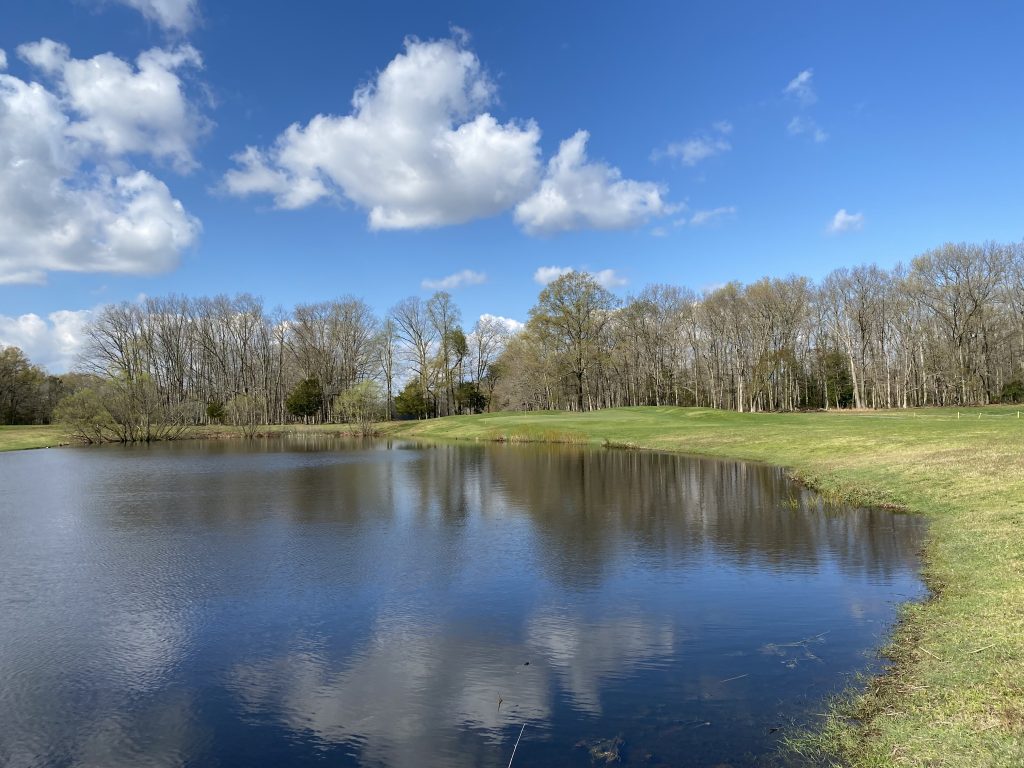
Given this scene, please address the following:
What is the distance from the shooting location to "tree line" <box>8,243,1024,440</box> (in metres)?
54.4

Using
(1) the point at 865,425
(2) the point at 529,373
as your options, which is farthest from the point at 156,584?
(2) the point at 529,373

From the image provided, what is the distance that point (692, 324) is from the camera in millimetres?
68562

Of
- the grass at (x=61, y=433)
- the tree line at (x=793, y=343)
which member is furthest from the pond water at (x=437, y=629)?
the tree line at (x=793, y=343)

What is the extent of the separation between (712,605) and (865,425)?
93.2 ft

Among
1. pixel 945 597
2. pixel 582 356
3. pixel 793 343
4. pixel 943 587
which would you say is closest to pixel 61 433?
pixel 582 356

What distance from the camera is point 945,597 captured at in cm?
798

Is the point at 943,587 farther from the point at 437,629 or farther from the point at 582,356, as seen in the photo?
the point at 582,356

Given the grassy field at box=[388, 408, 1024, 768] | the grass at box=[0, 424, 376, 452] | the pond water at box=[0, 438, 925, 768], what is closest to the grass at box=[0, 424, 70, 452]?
the grass at box=[0, 424, 376, 452]

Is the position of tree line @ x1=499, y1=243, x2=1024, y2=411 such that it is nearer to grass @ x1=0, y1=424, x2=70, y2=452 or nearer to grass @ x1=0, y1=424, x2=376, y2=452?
grass @ x1=0, y1=424, x2=376, y2=452

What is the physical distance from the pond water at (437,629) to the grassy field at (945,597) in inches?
18.2

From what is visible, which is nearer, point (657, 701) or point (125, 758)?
point (125, 758)

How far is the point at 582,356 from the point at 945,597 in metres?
55.6

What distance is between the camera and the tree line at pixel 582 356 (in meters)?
54.4

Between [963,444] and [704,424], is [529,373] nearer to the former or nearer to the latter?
[704,424]
